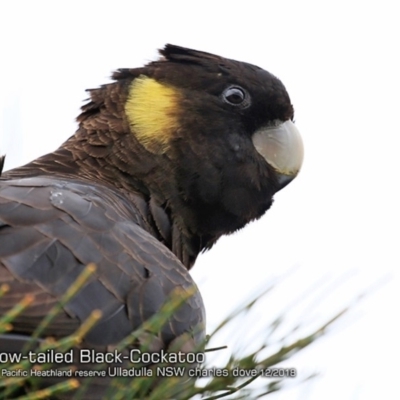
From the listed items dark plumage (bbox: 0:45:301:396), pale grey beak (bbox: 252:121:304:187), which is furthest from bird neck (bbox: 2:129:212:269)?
pale grey beak (bbox: 252:121:304:187)

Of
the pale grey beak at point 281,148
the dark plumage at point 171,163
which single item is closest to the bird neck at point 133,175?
the dark plumage at point 171,163

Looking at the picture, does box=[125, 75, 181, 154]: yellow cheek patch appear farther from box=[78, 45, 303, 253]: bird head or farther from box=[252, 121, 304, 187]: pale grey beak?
box=[252, 121, 304, 187]: pale grey beak

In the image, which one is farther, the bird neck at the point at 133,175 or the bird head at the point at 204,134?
the bird head at the point at 204,134

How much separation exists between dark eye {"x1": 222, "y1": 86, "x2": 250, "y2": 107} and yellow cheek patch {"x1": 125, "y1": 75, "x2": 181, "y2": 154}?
0.82 feet

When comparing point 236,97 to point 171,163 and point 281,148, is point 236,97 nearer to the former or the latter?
point 281,148

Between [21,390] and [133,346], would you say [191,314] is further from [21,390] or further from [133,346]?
[21,390]

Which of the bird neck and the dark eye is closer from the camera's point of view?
the bird neck

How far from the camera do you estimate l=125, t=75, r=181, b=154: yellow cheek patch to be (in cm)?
417

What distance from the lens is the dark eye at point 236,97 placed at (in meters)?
4.32

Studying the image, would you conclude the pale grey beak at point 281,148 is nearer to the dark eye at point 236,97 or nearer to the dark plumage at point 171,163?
the dark plumage at point 171,163

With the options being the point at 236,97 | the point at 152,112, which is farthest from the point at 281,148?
Result: the point at 152,112

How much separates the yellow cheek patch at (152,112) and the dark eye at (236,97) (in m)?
0.25

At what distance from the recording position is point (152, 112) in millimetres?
4238

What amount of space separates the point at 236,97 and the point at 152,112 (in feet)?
1.48
